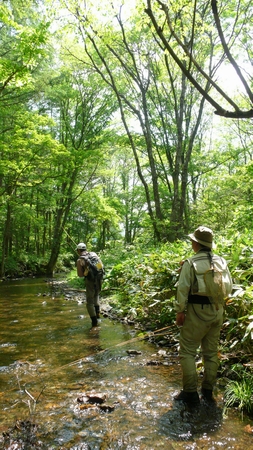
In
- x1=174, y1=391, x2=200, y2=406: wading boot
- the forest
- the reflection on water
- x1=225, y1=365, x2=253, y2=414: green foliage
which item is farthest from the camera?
the forest

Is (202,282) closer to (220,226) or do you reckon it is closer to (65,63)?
(220,226)

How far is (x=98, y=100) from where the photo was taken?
81.9ft

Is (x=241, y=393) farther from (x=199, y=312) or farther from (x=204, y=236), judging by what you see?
(x=204, y=236)

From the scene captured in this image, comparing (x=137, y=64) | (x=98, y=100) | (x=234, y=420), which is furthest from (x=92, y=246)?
(x=234, y=420)

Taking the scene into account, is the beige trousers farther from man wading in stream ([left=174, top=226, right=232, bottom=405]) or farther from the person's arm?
the person's arm

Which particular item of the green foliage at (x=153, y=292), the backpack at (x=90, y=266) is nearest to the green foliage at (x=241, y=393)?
the green foliage at (x=153, y=292)

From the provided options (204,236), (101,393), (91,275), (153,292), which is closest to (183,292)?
(204,236)

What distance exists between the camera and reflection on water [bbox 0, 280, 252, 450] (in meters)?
2.96

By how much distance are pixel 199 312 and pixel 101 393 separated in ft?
5.31

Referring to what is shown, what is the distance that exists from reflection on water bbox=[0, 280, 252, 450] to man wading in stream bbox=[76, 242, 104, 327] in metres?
0.66

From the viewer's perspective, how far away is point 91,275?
769 centimetres

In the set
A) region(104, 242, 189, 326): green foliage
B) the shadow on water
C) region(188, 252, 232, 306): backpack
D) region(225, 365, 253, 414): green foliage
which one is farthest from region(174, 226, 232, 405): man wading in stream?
region(104, 242, 189, 326): green foliage

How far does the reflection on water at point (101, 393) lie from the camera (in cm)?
296

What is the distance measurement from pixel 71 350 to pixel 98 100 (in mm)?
22871
